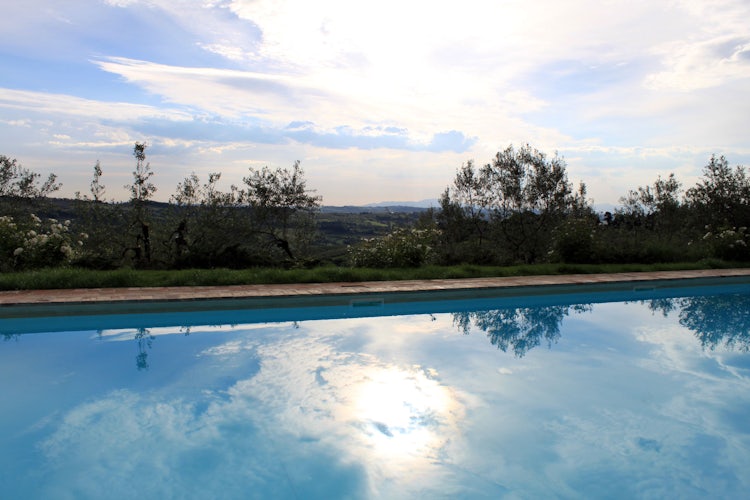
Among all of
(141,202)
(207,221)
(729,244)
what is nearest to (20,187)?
(141,202)

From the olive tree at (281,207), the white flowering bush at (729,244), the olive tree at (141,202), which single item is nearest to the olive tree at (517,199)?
the white flowering bush at (729,244)

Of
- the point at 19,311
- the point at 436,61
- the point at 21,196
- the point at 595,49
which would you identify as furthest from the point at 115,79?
the point at 595,49

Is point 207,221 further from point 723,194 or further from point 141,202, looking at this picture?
point 723,194

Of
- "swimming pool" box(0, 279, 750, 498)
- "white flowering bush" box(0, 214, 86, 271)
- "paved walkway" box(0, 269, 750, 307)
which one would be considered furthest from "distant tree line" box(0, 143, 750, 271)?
"swimming pool" box(0, 279, 750, 498)

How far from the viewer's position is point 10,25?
8820mm

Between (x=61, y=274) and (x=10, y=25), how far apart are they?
4801mm

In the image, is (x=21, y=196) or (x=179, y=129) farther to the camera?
(x=179, y=129)

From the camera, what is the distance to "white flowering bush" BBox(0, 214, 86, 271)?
786cm

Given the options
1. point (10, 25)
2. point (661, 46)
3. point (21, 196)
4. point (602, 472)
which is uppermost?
point (661, 46)

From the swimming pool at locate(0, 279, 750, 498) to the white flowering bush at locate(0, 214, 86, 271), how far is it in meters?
1.93

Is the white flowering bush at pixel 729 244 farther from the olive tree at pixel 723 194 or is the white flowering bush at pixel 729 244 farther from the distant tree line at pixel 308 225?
the olive tree at pixel 723 194

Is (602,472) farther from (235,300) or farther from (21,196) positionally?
(21,196)

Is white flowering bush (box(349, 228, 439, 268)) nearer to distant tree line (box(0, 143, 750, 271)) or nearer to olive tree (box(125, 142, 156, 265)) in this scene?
distant tree line (box(0, 143, 750, 271))

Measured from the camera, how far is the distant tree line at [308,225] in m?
9.16
